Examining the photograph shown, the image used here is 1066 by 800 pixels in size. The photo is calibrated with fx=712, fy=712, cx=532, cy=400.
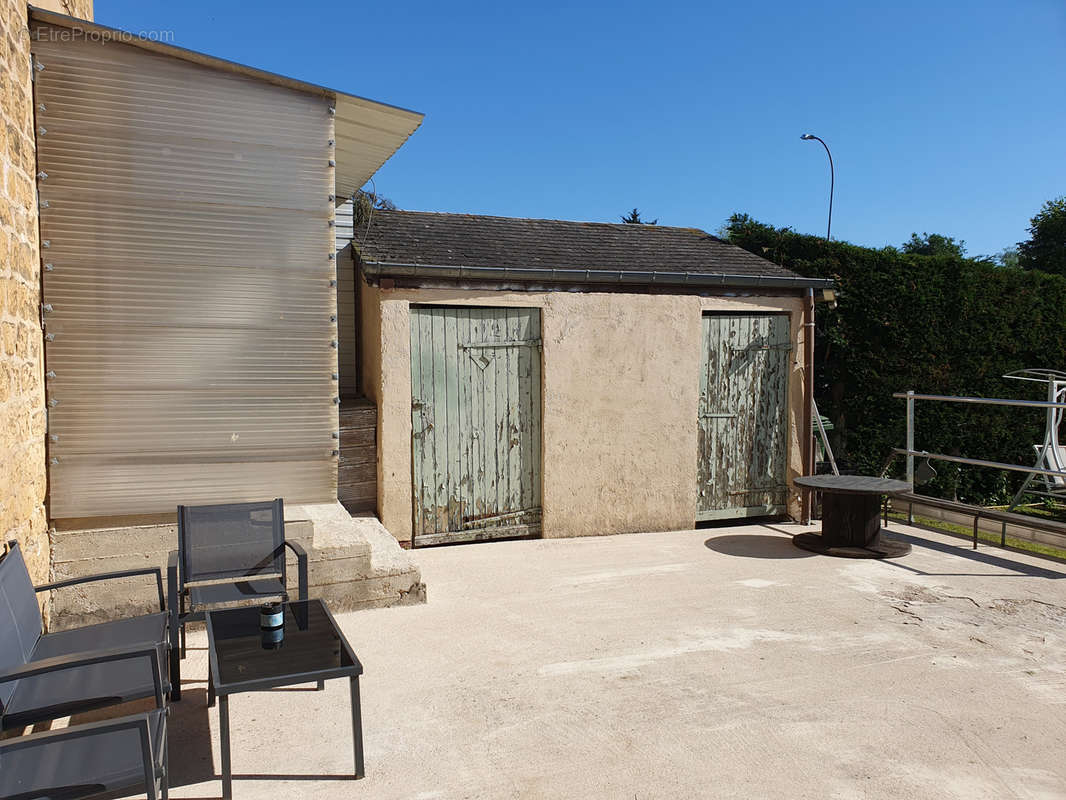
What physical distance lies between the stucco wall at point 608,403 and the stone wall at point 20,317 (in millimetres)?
2799

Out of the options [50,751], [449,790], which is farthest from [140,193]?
[449,790]

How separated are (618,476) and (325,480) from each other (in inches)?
129

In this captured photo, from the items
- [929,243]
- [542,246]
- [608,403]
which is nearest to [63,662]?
[608,403]

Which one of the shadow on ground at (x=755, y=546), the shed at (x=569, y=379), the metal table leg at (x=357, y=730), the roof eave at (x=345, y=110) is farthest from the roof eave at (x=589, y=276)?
the metal table leg at (x=357, y=730)

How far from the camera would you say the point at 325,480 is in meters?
4.96

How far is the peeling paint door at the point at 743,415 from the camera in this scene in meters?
7.62

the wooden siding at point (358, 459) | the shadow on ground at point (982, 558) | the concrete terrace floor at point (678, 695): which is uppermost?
the wooden siding at point (358, 459)

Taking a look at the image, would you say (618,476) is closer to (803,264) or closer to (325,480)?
(325,480)

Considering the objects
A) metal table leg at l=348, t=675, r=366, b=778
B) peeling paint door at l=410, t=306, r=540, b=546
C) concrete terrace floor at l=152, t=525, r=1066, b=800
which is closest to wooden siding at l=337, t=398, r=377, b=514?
peeling paint door at l=410, t=306, r=540, b=546

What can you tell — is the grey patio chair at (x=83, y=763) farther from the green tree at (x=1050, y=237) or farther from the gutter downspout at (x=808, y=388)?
the green tree at (x=1050, y=237)

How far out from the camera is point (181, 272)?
454cm

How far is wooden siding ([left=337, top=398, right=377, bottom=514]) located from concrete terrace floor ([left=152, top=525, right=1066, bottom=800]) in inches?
47.0

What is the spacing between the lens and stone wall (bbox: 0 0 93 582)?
350cm

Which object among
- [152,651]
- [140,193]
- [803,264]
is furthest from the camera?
[803,264]
